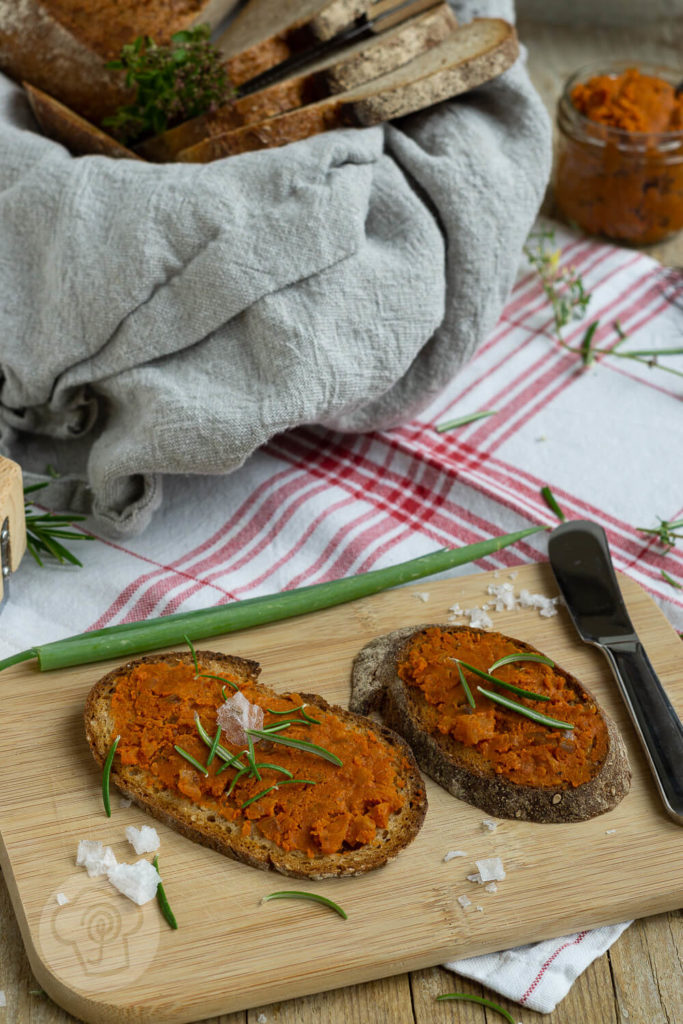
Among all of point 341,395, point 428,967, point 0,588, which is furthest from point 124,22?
point 428,967

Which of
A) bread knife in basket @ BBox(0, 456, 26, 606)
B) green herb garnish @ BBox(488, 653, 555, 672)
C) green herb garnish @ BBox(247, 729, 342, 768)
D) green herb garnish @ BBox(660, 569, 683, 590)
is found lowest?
green herb garnish @ BBox(660, 569, 683, 590)

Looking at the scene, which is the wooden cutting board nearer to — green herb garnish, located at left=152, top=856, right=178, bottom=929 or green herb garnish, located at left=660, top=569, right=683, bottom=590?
green herb garnish, located at left=152, top=856, right=178, bottom=929

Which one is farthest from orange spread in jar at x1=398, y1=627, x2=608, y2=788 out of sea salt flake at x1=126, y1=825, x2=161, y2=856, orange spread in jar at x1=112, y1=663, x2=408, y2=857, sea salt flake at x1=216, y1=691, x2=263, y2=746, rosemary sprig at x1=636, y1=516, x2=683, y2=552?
rosemary sprig at x1=636, y1=516, x2=683, y2=552

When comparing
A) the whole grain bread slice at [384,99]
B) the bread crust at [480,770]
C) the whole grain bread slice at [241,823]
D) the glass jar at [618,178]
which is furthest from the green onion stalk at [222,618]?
the glass jar at [618,178]

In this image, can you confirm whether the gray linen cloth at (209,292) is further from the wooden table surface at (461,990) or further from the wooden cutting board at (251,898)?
the wooden table surface at (461,990)

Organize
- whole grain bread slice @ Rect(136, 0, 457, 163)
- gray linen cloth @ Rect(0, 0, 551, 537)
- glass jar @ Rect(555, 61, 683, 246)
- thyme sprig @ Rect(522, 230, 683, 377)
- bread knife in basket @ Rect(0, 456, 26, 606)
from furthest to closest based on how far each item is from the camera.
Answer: glass jar @ Rect(555, 61, 683, 246), thyme sprig @ Rect(522, 230, 683, 377), whole grain bread slice @ Rect(136, 0, 457, 163), gray linen cloth @ Rect(0, 0, 551, 537), bread knife in basket @ Rect(0, 456, 26, 606)
